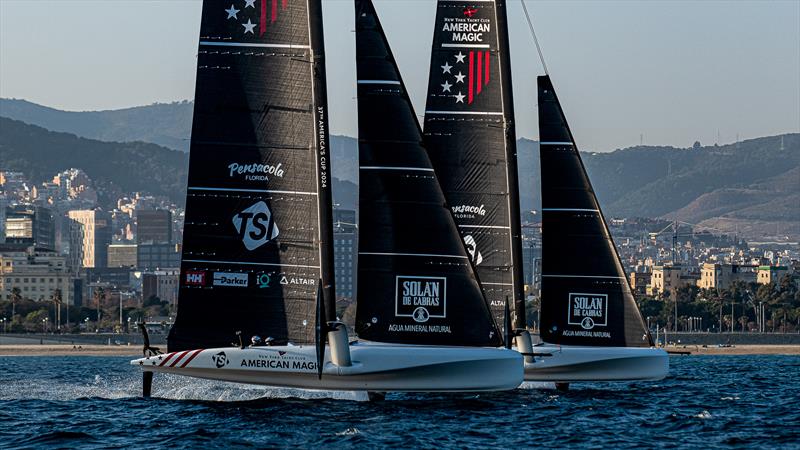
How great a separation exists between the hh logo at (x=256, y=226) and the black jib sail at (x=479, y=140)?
24.6ft

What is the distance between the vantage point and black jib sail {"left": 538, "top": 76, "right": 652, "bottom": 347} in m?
43.5

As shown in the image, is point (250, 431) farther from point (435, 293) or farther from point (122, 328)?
point (122, 328)

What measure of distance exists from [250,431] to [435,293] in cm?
662

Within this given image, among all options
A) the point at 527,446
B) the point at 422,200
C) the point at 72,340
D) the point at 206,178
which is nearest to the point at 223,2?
the point at 206,178

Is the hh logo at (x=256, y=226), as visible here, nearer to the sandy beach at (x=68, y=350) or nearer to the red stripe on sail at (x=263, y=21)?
the red stripe on sail at (x=263, y=21)

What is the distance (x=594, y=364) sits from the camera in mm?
42500

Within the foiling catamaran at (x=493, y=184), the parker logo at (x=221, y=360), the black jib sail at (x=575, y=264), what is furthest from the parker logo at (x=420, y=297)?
the black jib sail at (x=575, y=264)

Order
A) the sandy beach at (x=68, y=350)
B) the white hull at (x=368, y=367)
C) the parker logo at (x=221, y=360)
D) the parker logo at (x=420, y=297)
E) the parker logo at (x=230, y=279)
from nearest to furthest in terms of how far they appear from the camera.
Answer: the white hull at (x=368, y=367) < the parker logo at (x=221, y=360) < the parker logo at (x=230, y=279) < the parker logo at (x=420, y=297) < the sandy beach at (x=68, y=350)

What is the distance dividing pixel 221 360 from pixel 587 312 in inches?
483

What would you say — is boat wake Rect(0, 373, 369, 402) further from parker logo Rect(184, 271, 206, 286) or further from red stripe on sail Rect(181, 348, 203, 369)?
parker logo Rect(184, 271, 206, 286)

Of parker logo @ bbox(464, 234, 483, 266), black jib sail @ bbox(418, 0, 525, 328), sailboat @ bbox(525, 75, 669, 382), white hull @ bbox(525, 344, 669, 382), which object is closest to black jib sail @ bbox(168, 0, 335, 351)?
black jib sail @ bbox(418, 0, 525, 328)

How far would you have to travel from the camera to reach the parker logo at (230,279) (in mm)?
35700

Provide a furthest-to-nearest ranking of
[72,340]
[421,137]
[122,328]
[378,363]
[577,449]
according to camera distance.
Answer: [122,328] → [72,340] → [421,137] → [378,363] → [577,449]

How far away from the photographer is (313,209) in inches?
1401
